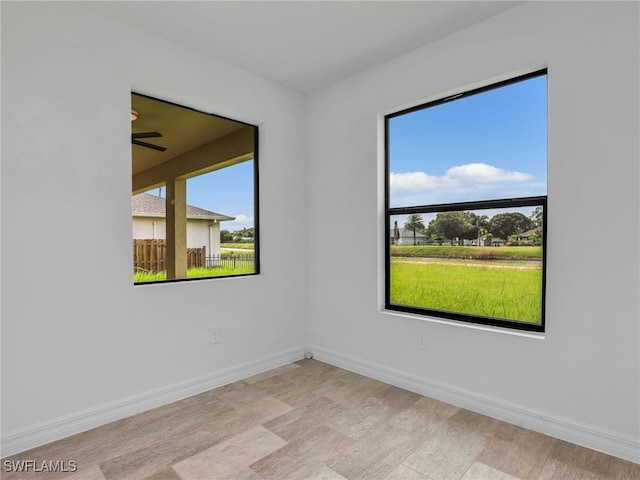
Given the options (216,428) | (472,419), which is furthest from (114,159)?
(472,419)

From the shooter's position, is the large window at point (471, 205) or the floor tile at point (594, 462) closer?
the floor tile at point (594, 462)

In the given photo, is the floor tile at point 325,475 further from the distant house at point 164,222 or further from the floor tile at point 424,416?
the distant house at point 164,222

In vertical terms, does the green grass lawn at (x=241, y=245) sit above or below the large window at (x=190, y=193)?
below

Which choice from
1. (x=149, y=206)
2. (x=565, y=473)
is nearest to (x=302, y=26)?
(x=149, y=206)

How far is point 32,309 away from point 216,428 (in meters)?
1.28

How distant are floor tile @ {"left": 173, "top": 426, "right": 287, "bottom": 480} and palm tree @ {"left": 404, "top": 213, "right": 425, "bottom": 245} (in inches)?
69.9

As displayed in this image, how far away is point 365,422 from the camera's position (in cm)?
234

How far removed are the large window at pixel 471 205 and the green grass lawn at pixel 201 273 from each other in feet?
4.16

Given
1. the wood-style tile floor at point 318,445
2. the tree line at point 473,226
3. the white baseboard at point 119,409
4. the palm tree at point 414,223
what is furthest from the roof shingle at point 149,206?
the tree line at point 473,226

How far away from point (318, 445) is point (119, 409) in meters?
1.33

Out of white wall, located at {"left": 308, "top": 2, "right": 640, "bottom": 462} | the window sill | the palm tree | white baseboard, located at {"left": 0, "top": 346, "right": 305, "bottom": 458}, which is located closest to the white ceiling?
white wall, located at {"left": 308, "top": 2, "right": 640, "bottom": 462}

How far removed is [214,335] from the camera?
2.92m

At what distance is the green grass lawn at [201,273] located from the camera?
2.59m

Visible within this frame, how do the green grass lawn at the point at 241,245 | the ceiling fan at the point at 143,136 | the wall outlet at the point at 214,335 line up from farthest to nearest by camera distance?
the green grass lawn at the point at 241,245
the wall outlet at the point at 214,335
the ceiling fan at the point at 143,136
